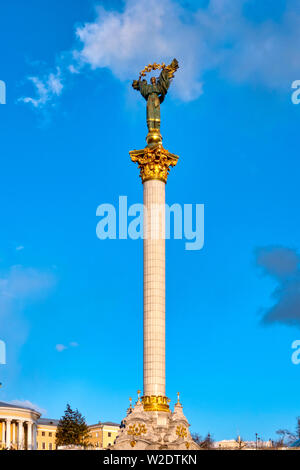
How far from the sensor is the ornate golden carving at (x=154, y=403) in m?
55.5

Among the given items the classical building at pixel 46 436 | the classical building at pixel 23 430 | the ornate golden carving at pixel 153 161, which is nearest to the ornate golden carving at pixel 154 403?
the ornate golden carving at pixel 153 161

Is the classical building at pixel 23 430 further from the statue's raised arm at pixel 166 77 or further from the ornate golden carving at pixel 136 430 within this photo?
the statue's raised arm at pixel 166 77

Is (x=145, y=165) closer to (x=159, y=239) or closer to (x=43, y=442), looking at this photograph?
(x=159, y=239)

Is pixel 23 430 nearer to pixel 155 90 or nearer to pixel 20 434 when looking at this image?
pixel 20 434

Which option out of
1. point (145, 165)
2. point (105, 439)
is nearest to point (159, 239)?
point (145, 165)

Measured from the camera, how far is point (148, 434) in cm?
5359

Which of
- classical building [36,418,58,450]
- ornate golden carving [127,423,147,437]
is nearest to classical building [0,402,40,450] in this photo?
classical building [36,418,58,450]

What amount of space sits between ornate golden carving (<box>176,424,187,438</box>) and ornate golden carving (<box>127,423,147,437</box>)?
10.2ft

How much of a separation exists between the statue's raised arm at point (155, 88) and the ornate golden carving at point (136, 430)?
2595 centimetres

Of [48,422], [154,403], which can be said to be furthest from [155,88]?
[48,422]

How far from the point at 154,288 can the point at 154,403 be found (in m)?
9.59
